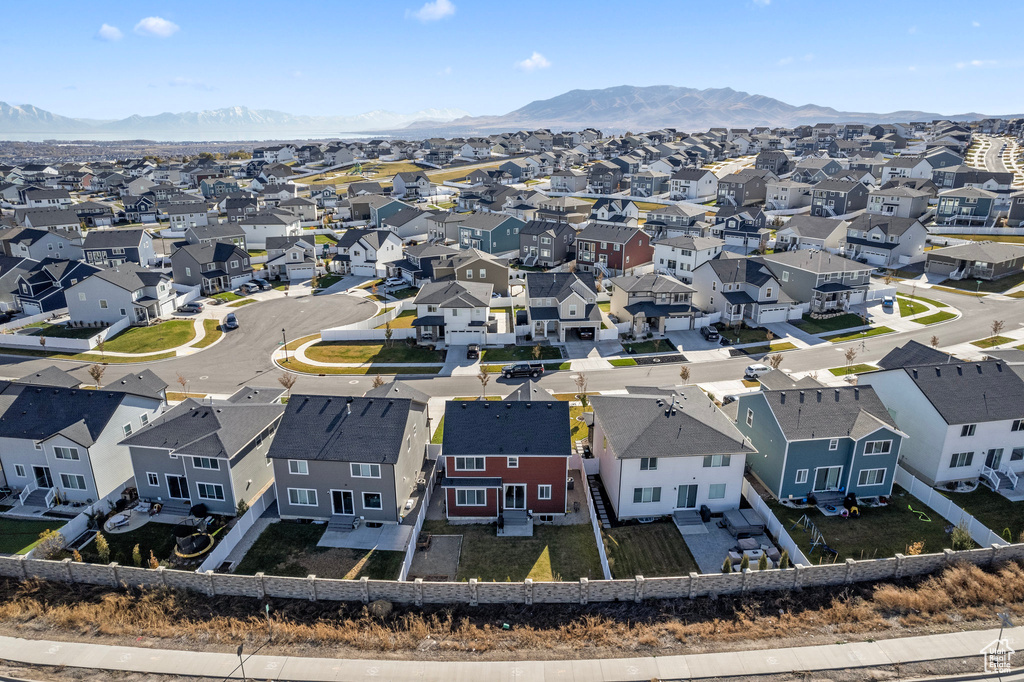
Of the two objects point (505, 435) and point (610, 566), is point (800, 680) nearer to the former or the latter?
point (610, 566)

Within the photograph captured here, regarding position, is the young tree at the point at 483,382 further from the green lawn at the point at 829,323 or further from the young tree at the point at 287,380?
the green lawn at the point at 829,323

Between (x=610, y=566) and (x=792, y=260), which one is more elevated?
(x=792, y=260)

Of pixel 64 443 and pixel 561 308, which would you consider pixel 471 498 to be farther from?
pixel 561 308

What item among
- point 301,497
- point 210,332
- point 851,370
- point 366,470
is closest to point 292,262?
point 210,332

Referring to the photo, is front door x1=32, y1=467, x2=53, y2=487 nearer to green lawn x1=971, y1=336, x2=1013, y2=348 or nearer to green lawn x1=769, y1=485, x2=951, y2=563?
green lawn x1=769, y1=485, x2=951, y2=563

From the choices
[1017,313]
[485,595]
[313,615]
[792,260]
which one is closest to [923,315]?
[1017,313]

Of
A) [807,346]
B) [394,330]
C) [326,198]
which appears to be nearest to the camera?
[807,346]

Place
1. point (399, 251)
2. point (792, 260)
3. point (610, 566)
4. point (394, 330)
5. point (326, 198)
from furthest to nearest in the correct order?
1. point (326, 198)
2. point (399, 251)
3. point (792, 260)
4. point (394, 330)
5. point (610, 566)
